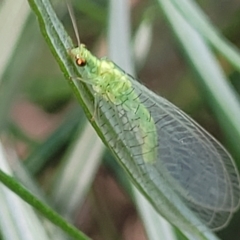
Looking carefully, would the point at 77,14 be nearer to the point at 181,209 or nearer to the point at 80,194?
the point at 80,194

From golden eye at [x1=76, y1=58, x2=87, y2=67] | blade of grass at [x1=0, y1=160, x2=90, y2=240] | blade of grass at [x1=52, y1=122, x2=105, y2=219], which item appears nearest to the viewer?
blade of grass at [x1=0, y1=160, x2=90, y2=240]

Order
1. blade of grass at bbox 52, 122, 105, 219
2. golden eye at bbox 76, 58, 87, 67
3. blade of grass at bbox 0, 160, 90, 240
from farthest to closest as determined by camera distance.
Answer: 1. blade of grass at bbox 52, 122, 105, 219
2. golden eye at bbox 76, 58, 87, 67
3. blade of grass at bbox 0, 160, 90, 240

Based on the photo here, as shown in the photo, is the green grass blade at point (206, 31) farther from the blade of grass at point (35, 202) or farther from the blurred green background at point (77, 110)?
the blade of grass at point (35, 202)

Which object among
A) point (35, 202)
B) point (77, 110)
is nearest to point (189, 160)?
point (77, 110)

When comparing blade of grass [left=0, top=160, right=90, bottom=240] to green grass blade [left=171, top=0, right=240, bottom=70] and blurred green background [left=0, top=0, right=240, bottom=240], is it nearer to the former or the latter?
blurred green background [left=0, top=0, right=240, bottom=240]

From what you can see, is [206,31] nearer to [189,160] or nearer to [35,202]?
[189,160]

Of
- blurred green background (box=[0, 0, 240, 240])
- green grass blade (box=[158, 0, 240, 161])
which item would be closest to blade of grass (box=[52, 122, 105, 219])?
blurred green background (box=[0, 0, 240, 240])

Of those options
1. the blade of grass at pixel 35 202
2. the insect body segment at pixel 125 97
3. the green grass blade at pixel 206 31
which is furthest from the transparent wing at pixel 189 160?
the blade of grass at pixel 35 202

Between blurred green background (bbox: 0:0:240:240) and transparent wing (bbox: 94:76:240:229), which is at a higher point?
blurred green background (bbox: 0:0:240:240)
